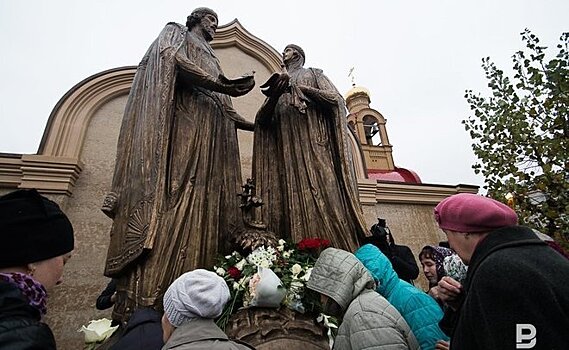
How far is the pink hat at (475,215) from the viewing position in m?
1.38

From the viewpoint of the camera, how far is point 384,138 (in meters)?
22.0

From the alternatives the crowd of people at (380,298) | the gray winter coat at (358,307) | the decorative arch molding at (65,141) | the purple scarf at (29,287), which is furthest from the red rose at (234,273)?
the decorative arch molding at (65,141)

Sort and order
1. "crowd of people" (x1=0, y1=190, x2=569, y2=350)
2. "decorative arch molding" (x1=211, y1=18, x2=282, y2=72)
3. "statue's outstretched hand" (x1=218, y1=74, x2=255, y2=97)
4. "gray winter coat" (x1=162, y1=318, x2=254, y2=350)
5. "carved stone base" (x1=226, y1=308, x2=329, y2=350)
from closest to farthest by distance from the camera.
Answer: "crowd of people" (x1=0, y1=190, x2=569, y2=350), "gray winter coat" (x1=162, y1=318, x2=254, y2=350), "carved stone base" (x1=226, y1=308, x2=329, y2=350), "statue's outstretched hand" (x1=218, y1=74, x2=255, y2=97), "decorative arch molding" (x1=211, y1=18, x2=282, y2=72)

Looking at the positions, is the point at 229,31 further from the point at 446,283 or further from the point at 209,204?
the point at 446,283

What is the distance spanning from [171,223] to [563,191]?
19.2 ft

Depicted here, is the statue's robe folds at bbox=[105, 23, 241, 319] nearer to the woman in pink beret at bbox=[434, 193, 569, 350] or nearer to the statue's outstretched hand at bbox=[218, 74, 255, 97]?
the statue's outstretched hand at bbox=[218, 74, 255, 97]

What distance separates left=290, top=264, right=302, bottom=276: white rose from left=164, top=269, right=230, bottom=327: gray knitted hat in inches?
34.8

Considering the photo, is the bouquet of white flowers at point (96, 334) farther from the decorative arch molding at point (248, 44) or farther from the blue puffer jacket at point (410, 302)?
the decorative arch molding at point (248, 44)

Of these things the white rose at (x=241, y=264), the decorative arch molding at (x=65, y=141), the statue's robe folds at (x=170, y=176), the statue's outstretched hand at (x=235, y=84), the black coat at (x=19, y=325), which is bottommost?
the black coat at (x=19, y=325)

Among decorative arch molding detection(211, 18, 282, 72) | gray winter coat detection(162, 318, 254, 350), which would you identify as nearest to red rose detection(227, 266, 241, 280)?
gray winter coat detection(162, 318, 254, 350)

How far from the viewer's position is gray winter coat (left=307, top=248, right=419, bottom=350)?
171 cm

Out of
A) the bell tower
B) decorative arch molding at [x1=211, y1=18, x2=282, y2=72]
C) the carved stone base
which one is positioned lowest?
the carved stone base

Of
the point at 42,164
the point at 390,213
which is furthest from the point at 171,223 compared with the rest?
the point at 390,213

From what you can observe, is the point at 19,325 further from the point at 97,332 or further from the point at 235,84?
the point at 235,84
